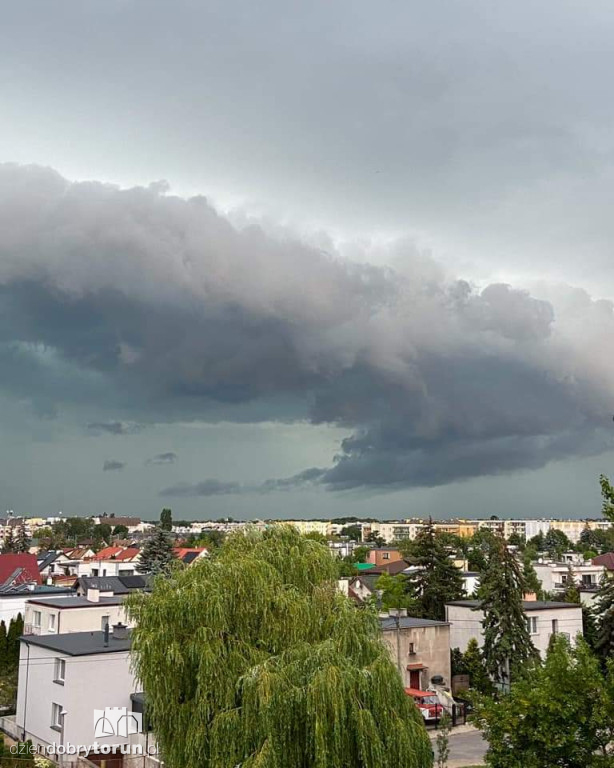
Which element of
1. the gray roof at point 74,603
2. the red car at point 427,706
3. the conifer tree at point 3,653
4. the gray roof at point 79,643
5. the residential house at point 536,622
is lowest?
the red car at point 427,706

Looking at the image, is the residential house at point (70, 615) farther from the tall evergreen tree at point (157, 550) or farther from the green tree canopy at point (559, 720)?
the tall evergreen tree at point (157, 550)

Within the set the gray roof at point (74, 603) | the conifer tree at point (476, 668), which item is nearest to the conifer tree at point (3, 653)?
the gray roof at point (74, 603)

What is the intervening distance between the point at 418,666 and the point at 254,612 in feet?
72.1

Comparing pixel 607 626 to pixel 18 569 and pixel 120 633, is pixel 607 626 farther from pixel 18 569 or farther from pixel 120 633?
pixel 18 569

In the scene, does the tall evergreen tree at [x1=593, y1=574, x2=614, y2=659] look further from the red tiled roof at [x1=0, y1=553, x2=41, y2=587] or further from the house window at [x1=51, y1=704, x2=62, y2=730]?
the red tiled roof at [x1=0, y1=553, x2=41, y2=587]

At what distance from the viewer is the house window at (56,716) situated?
102 feet

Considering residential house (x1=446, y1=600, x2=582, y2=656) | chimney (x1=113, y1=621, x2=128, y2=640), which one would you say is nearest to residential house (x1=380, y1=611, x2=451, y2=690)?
residential house (x1=446, y1=600, x2=582, y2=656)

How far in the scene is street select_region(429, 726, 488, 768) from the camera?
30839 millimetres

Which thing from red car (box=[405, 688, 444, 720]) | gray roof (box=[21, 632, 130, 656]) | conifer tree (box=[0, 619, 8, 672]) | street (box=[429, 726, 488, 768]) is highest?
gray roof (box=[21, 632, 130, 656])

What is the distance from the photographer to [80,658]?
1210 inches

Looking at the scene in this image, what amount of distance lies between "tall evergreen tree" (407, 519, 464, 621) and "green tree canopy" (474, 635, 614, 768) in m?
38.0

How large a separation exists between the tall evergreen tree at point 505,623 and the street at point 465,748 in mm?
4328

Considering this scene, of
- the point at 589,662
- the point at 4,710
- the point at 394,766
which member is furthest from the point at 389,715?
the point at 4,710

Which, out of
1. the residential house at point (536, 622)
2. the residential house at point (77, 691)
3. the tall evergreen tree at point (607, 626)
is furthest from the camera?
the residential house at point (536, 622)
